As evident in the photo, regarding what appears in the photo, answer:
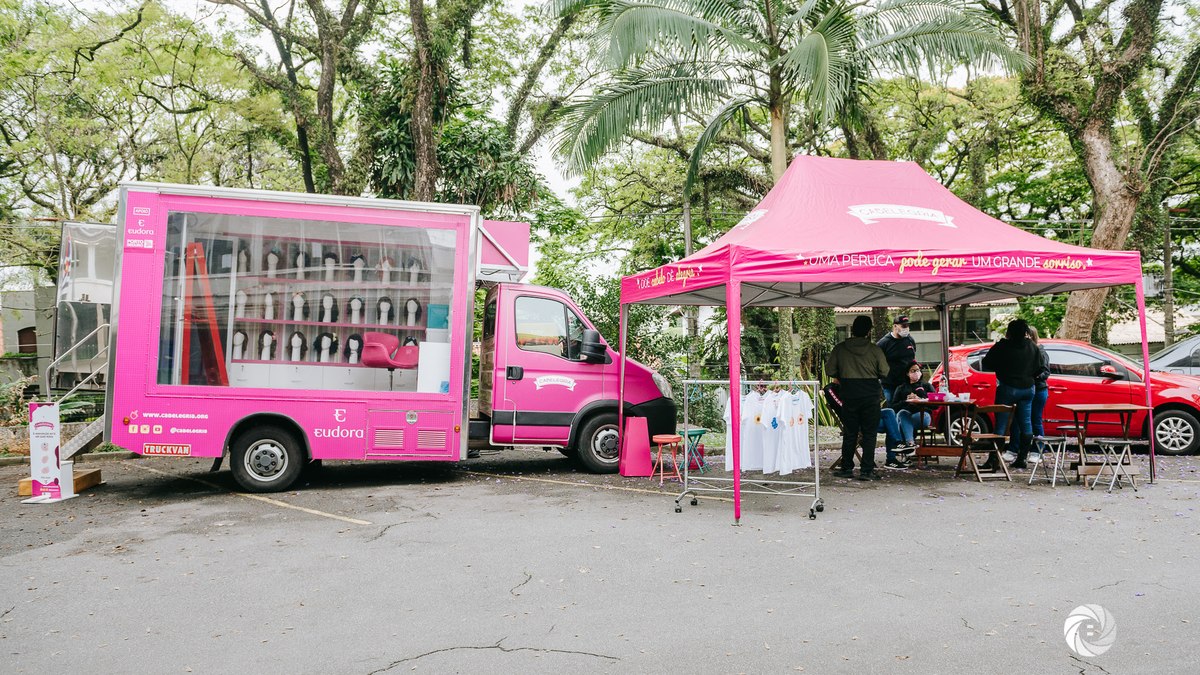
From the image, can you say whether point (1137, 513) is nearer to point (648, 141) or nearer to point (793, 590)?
point (793, 590)

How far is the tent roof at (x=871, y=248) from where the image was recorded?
7.66 m

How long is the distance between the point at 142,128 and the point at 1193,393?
23584mm

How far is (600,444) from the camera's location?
32.9ft

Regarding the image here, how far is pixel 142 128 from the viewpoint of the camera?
68.9 ft

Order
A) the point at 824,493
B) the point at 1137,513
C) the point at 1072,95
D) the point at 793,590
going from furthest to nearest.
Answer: the point at 1072,95 → the point at 824,493 → the point at 1137,513 → the point at 793,590

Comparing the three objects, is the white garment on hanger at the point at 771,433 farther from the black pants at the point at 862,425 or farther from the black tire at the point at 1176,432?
the black tire at the point at 1176,432

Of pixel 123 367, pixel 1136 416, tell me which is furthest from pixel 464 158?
pixel 1136 416

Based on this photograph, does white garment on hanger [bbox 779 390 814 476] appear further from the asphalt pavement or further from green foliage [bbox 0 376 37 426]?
green foliage [bbox 0 376 37 426]

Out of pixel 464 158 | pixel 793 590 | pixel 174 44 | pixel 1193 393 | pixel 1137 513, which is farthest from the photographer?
pixel 174 44

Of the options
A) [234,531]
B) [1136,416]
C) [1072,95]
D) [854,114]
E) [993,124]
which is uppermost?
[993,124]

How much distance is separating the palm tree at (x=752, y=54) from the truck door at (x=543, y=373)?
427 cm

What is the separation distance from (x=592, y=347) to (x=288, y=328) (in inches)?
138

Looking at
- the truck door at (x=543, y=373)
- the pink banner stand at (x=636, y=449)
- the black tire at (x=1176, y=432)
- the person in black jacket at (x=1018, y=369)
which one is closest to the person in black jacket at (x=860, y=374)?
the person in black jacket at (x=1018, y=369)

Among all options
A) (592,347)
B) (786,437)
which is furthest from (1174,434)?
(592,347)
